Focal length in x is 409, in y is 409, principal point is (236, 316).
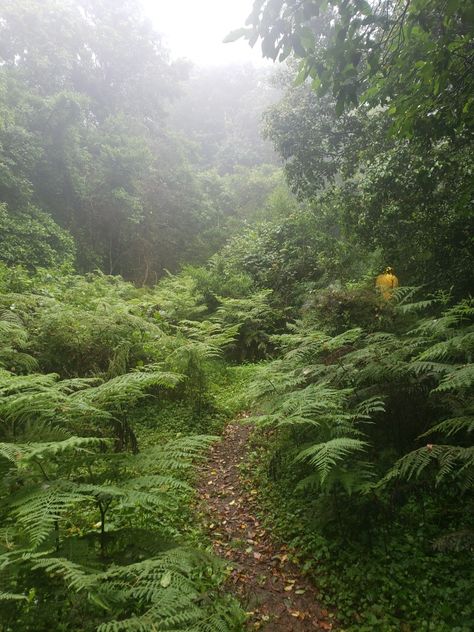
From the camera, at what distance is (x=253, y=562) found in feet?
12.4

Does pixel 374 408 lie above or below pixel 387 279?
below

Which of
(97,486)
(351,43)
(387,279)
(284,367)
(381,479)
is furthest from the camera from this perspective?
(387,279)

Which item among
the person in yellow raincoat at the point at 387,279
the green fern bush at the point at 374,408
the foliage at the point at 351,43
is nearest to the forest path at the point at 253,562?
the green fern bush at the point at 374,408

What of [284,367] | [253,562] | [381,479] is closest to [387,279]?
[284,367]

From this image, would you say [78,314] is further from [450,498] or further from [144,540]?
[450,498]

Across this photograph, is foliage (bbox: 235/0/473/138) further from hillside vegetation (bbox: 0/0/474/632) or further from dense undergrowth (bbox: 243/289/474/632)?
dense undergrowth (bbox: 243/289/474/632)

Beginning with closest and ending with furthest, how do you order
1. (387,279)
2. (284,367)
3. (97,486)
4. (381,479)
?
(97,486) < (381,479) < (284,367) < (387,279)

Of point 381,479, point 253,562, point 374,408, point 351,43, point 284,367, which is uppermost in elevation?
point 351,43

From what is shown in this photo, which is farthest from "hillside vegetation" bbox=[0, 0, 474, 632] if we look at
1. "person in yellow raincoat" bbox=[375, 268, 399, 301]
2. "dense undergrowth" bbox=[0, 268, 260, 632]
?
"person in yellow raincoat" bbox=[375, 268, 399, 301]

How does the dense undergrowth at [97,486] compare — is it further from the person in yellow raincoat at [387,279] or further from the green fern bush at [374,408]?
the person in yellow raincoat at [387,279]

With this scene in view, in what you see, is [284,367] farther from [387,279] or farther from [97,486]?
[387,279]

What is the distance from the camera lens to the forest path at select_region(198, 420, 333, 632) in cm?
318

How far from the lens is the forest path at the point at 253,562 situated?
318cm

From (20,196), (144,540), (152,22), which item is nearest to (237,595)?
(144,540)
